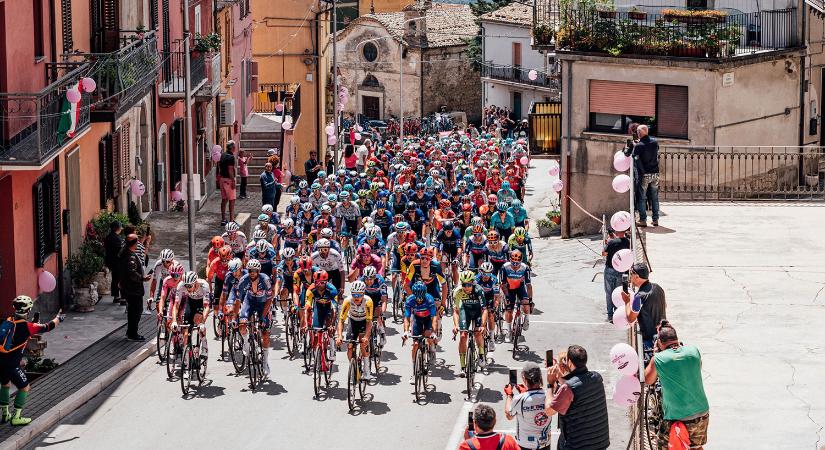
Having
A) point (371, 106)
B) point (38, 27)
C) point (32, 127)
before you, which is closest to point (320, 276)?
point (32, 127)

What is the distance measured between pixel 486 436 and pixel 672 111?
901 inches

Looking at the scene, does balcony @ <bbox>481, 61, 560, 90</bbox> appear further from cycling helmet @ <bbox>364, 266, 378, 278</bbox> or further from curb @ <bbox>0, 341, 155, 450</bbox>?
cycling helmet @ <bbox>364, 266, 378, 278</bbox>

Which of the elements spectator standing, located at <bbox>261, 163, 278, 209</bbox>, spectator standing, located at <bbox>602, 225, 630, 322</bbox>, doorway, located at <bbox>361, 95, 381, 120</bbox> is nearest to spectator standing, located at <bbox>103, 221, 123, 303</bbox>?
spectator standing, located at <bbox>602, 225, 630, 322</bbox>

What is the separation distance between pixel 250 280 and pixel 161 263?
1.70 m

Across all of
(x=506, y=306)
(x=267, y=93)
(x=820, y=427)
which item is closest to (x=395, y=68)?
(x=267, y=93)

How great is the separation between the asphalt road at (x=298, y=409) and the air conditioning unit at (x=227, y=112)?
2060 centimetres

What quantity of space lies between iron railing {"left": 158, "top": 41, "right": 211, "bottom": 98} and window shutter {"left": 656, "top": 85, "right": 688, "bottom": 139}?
11.1 m

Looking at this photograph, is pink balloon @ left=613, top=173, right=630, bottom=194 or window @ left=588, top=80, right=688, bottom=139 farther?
window @ left=588, top=80, right=688, bottom=139

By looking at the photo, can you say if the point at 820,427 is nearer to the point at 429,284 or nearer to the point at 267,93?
the point at 429,284

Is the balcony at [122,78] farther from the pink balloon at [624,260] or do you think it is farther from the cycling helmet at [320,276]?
the pink balloon at [624,260]

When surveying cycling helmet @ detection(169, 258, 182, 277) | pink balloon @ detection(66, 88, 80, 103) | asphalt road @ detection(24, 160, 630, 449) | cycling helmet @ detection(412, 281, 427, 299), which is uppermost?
pink balloon @ detection(66, 88, 80, 103)

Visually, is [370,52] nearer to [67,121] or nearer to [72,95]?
[67,121]

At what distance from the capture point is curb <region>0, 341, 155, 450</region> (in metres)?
18.7

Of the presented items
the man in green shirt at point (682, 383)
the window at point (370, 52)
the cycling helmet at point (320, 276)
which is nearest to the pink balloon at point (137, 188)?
the cycling helmet at point (320, 276)
